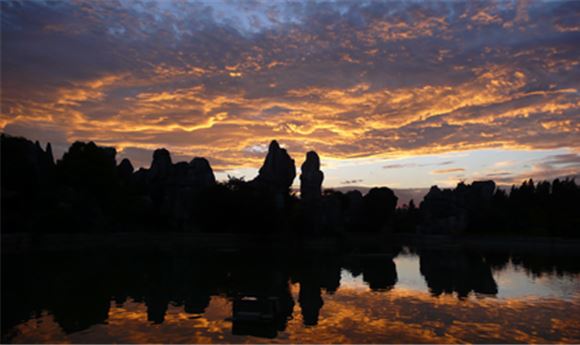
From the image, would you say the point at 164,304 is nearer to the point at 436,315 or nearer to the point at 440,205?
the point at 436,315

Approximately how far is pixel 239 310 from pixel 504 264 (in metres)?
43.8

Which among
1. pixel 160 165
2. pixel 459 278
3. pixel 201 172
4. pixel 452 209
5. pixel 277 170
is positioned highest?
pixel 277 170

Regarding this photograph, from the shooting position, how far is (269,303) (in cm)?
2070

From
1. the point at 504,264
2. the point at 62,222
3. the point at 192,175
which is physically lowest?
the point at 504,264

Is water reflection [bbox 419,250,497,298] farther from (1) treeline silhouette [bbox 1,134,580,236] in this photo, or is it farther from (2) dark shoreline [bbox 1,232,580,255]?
(1) treeline silhouette [bbox 1,134,580,236]

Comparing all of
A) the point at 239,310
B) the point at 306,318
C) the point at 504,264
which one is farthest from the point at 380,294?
the point at 504,264

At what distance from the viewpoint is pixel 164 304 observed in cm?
2456

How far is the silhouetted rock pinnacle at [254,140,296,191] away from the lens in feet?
338

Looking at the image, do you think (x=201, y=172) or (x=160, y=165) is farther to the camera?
(x=160, y=165)

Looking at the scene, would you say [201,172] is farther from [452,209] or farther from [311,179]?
→ [452,209]

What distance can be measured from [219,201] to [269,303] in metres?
62.1

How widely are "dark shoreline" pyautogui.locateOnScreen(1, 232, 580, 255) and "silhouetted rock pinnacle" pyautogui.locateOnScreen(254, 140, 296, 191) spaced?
62.1 feet

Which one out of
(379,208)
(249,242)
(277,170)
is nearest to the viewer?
(249,242)

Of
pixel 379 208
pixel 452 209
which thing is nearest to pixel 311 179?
pixel 379 208
